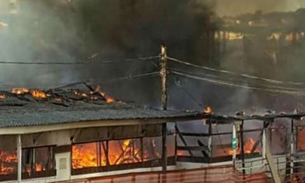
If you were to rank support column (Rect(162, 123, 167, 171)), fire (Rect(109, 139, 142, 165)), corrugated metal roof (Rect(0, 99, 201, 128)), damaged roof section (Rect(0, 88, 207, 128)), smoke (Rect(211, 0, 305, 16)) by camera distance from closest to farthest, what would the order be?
corrugated metal roof (Rect(0, 99, 201, 128)) < damaged roof section (Rect(0, 88, 207, 128)) < support column (Rect(162, 123, 167, 171)) < fire (Rect(109, 139, 142, 165)) < smoke (Rect(211, 0, 305, 16))

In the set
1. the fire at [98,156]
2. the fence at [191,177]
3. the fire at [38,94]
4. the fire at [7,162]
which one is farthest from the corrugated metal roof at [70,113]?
the fence at [191,177]

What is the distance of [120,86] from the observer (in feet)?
111

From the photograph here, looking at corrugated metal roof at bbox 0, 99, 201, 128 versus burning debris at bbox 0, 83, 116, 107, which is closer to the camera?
corrugated metal roof at bbox 0, 99, 201, 128

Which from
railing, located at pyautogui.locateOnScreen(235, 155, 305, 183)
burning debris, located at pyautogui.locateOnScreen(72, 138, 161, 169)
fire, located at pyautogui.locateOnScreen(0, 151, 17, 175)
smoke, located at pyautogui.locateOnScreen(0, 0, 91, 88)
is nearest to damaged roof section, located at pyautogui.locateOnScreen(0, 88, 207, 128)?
burning debris, located at pyautogui.locateOnScreen(72, 138, 161, 169)

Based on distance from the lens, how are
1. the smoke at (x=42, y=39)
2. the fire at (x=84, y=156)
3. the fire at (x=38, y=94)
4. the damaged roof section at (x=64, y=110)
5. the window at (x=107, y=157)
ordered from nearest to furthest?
the damaged roof section at (x=64, y=110), the window at (x=107, y=157), the fire at (x=84, y=156), the fire at (x=38, y=94), the smoke at (x=42, y=39)

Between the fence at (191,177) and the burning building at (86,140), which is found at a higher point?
the burning building at (86,140)

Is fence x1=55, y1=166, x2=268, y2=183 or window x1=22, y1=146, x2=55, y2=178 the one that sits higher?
window x1=22, y1=146, x2=55, y2=178

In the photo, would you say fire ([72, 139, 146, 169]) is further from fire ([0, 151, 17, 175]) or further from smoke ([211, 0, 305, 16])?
smoke ([211, 0, 305, 16])

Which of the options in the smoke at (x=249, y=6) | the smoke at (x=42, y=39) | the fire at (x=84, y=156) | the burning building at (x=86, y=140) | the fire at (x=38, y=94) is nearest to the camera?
the burning building at (x=86, y=140)

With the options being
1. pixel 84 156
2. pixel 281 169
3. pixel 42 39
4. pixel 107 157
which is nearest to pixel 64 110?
pixel 84 156

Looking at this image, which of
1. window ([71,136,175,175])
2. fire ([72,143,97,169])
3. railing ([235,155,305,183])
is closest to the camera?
window ([71,136,175,175])

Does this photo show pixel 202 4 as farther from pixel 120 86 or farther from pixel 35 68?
pixel 35 68

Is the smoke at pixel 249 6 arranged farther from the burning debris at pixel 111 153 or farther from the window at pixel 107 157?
the window at pixel 107 157

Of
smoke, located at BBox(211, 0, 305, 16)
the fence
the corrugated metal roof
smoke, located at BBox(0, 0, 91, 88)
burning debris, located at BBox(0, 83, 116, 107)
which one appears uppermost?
smoke, located at BBox(211, 0, 305, 16)
